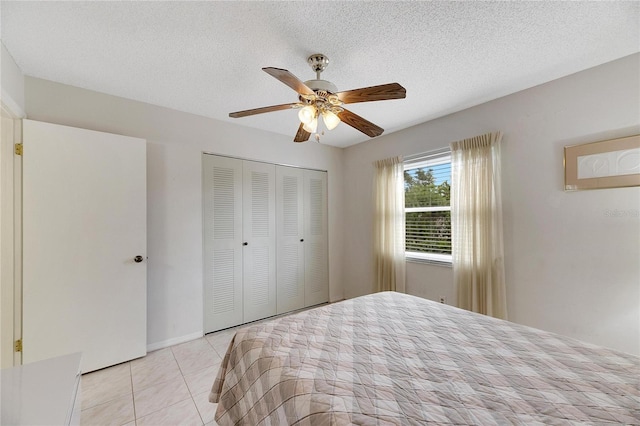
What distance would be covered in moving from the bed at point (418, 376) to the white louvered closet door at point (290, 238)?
1922 millimetres

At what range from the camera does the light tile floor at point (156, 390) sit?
1.71 metres

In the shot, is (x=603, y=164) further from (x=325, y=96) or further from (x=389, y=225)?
(x=325, y=96)

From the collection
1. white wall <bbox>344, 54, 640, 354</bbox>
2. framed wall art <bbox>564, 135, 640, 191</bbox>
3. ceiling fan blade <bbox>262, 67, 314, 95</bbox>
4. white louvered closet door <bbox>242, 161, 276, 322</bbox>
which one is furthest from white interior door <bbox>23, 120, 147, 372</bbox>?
framed wall art <bbox>564, 135, 640, 191</bbox>

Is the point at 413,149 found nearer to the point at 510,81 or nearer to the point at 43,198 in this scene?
the point at 510,81

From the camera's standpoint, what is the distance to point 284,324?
1.64 m

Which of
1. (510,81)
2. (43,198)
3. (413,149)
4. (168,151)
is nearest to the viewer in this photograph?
(43,198)

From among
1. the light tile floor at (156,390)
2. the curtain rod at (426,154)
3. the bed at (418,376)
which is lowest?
the light tile floor at (156,390)

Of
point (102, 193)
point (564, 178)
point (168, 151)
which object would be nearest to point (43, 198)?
point (102, 193)

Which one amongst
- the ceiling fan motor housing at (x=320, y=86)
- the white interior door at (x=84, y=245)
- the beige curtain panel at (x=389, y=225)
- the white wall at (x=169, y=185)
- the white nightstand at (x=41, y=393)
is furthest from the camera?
the beige curtain panel at (x=389, y=225)

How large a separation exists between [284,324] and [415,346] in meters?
0.78

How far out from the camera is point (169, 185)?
9.05ft

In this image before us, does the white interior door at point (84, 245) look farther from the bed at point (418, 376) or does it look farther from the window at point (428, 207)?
the window at point (428, 207)

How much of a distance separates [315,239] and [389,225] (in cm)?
115

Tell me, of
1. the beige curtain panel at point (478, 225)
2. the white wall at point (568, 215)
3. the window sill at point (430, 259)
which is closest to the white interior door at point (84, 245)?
the white wall at point (568, 215)
